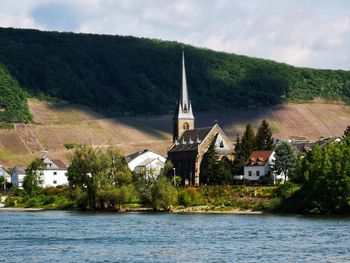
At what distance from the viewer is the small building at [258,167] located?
121125mm

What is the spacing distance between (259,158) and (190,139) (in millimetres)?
20191

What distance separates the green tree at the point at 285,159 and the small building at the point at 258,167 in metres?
3.61

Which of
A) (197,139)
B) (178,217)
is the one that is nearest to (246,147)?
(197,139)

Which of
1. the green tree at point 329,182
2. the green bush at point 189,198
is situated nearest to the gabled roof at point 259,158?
the green bush at point 189,198

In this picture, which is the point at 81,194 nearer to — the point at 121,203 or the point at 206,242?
the point at 121,203

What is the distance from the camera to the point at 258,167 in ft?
400

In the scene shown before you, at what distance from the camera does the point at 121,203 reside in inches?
3991

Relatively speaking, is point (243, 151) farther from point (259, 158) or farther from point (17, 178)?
point (17, 178)

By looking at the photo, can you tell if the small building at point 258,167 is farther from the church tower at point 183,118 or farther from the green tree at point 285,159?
the church tower at point 183,118

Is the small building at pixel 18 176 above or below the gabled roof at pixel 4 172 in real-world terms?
below

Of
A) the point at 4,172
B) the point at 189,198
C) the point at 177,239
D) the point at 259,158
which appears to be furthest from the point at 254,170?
the point at 177,239

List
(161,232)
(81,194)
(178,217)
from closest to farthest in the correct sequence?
(161,232) → (178,217) → (81,194)

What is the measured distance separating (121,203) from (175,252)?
153ft

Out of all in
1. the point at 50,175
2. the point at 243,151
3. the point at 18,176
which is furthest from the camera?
the point at 18,176
